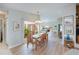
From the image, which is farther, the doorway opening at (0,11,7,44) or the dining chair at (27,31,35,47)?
the dining chair at (27,31,35,47)

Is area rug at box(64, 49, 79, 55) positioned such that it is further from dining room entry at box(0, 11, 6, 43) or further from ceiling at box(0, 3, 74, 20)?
dining room entry at box(0, 11, 6, 43)

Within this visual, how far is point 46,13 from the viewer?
3783 millimetres

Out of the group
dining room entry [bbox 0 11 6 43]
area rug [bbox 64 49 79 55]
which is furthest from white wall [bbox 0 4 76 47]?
area rug [bbox 64 49 79 55]

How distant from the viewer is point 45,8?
3.75 metres

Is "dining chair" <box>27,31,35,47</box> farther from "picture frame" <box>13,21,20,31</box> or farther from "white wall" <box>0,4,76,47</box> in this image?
"picture frame" <box>13,21,20,31</box>

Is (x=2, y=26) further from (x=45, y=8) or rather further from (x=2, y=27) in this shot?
(x=45, y=8)

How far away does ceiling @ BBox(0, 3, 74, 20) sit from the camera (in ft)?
12.2

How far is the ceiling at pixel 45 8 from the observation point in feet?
12.2

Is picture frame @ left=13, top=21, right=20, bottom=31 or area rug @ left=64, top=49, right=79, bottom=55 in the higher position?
picture frame @ left=13, top=21, right=20, bottom=31

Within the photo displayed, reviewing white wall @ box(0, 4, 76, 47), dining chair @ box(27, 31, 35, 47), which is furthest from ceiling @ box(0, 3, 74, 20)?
dining chair @ box(27, 31, 35, 47)

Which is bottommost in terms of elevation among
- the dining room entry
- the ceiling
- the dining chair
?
the dining chair

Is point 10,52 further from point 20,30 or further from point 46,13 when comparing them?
point 46,13

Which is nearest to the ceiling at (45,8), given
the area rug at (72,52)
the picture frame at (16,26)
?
the picture frame at (16,26)

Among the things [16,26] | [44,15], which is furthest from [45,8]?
[16,26]
